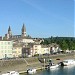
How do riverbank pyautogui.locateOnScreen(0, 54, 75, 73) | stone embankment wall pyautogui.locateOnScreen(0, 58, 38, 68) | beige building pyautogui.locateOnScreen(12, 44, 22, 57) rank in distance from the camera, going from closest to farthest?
1. riverbank pyautogui.locateOnScreen(0, 54, 75, 73)
2. stone embankment wall pyautogui.locateOnScreen(0, 58, 38, 68)
3. beige building pyautogui.locateOnScreen(12, 44, 22, 57)

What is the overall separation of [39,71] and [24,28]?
55.6 metres

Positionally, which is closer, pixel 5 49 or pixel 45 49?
pixel 5 49

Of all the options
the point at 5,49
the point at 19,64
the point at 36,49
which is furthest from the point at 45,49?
the point at 19,64

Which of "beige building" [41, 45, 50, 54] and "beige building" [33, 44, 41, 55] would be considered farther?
"beige building" [41, 45, 50, 54]

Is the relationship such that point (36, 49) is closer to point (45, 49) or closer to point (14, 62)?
point (45, 49)

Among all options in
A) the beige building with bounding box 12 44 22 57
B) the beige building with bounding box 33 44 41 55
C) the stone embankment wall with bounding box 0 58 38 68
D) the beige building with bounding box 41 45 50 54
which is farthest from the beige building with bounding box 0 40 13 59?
the beige building with bounding box 41 45 50 54

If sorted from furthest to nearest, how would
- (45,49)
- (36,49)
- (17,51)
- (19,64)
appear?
(45,49), (36,49), (17,51), (19,64)

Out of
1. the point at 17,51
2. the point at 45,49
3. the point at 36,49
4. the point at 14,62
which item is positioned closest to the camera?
the point at 14,62

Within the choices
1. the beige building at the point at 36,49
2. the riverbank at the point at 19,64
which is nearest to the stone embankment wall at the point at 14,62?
the riverbank at the point at 19,64

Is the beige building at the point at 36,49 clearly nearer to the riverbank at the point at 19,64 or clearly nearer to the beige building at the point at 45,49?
the beige building at the point at 45,49

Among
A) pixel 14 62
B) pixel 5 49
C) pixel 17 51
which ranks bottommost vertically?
pixel 14 62

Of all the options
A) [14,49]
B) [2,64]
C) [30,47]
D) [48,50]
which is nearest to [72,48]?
[48,50]

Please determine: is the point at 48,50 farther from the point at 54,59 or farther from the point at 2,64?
the point at 2,64

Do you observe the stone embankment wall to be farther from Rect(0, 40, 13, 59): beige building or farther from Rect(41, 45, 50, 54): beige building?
Rect(41, 45, 50, 54): beige building
